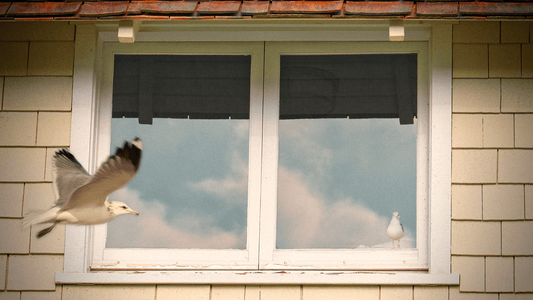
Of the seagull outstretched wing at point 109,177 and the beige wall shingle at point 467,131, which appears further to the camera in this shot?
the beige wall shingle at point 467,131

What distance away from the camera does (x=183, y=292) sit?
2230 millimetres

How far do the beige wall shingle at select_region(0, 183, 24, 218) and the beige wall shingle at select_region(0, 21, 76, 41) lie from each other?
0.73 metres

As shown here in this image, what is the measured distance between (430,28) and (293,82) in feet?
2.38

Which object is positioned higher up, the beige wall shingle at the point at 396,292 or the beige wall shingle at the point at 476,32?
the beige wall shingle at the point at 476,32

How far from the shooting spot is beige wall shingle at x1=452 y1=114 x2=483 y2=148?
2250mm

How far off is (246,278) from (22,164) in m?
1.21

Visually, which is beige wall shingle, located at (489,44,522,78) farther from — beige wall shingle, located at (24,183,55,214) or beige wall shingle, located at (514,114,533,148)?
beige wall shingle, located at (24,183,55,214)

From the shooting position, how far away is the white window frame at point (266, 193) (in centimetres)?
222

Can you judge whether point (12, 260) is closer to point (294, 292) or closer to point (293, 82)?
point (294, 292)

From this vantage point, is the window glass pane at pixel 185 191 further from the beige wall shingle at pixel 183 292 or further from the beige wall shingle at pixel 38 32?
the beige wall shingle at pixel 38 32

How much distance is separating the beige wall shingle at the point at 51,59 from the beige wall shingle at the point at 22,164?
0.39 m

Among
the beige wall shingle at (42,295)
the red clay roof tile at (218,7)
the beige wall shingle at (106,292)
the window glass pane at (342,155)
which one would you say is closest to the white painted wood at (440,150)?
the window glass pane at (342,155)

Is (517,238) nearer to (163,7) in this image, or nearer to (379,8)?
(379,8)

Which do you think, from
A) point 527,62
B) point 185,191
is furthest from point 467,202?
point 185,191
